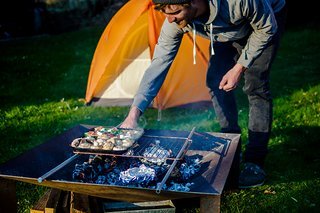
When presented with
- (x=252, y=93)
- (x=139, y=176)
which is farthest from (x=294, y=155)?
(x=139, y=176)

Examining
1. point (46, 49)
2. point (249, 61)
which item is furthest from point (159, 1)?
point (46, 49)

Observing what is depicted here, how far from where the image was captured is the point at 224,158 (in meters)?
3.07

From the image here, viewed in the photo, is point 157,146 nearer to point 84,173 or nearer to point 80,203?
point 84,173

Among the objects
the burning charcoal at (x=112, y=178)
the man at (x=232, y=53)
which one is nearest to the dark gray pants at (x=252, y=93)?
the man at (x=232, y=53)

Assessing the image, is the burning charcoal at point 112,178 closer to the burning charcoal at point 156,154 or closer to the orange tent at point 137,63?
the burning charcoal at point 156,154

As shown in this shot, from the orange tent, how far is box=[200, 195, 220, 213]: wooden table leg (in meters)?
3.40

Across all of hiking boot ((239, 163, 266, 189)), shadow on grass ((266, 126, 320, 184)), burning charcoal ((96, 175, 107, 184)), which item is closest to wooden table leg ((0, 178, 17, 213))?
burning charcoal ((96, 175, 107, 184))

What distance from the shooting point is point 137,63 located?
612 centimetres

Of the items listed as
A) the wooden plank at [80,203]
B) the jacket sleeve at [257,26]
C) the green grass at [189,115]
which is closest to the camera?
the jacket sleeve at [257,26]

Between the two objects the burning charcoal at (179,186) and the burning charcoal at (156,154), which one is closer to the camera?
the burning charcoal at (179,186)

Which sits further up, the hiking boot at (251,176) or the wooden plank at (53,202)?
the wooden plank at (53,202)

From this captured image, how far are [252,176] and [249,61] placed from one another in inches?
47.0

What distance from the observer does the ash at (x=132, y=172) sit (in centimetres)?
291

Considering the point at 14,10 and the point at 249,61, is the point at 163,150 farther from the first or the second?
the point at 14,10
